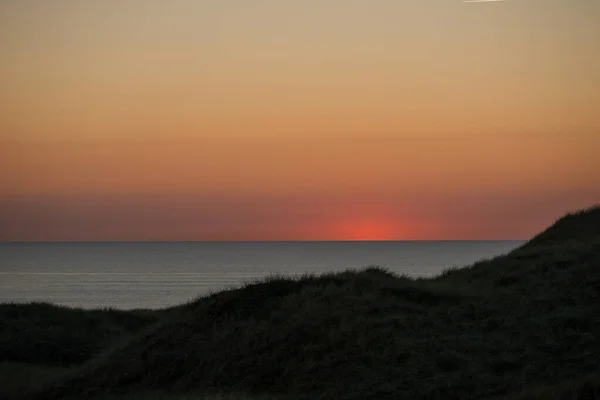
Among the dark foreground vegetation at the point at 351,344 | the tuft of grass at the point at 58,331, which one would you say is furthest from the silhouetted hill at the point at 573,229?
the tuft of grass at the point at 58,331

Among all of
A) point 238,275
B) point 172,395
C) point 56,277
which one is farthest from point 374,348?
point 56,277

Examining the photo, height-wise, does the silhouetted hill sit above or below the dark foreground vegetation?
above

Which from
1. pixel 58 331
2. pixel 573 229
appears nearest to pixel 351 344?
pixel 58 331

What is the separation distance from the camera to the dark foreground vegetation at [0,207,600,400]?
23.0m

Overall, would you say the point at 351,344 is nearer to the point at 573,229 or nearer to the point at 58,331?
the point at 58,331

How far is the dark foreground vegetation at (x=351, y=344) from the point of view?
75.3 ft

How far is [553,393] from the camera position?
18.9 metres

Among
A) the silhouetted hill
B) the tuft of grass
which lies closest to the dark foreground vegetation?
the tuft of grass

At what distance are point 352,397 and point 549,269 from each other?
1676cm

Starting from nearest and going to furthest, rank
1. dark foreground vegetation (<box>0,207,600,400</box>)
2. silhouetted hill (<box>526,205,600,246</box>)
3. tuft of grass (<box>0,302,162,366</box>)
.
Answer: dark foreground vegetation (<box>0,207,600,400</box>), tuft of grass (<box>0,302,162,366</box>), silhouetted hill (<box>526,205,600,246</box>)

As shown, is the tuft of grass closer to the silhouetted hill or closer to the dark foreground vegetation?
the dark foreground vegetation

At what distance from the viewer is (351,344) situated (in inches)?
1026

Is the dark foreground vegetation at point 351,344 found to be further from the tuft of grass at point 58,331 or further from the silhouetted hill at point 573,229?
the silhouetted hill at point 573,229

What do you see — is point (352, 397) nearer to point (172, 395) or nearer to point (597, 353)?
point (172, 395)
